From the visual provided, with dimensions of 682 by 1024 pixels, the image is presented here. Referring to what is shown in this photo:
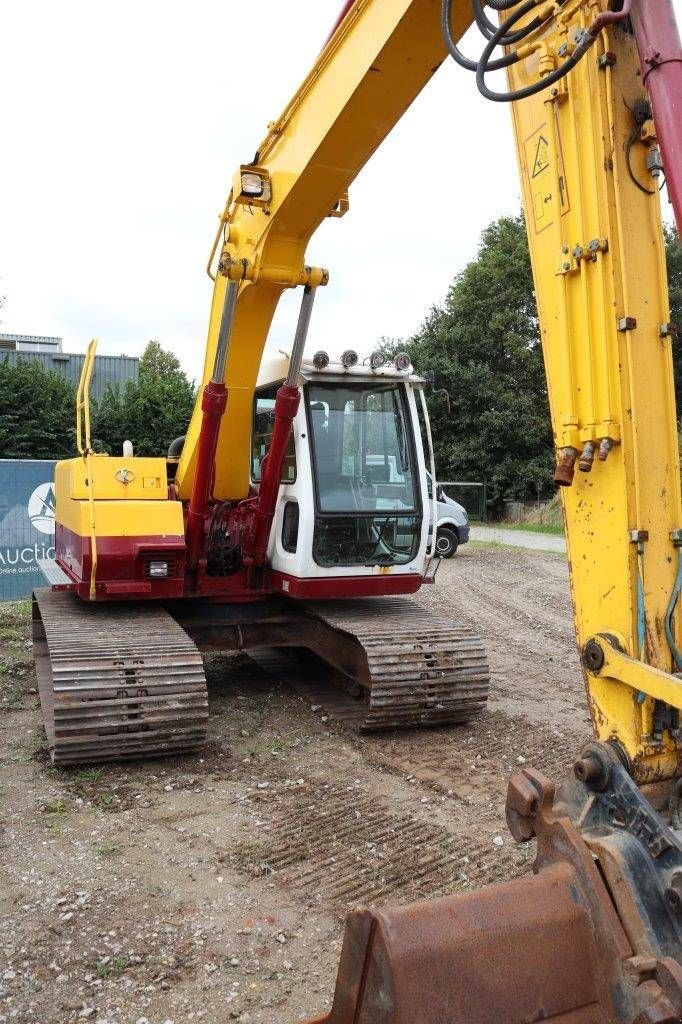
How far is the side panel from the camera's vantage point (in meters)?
2.43

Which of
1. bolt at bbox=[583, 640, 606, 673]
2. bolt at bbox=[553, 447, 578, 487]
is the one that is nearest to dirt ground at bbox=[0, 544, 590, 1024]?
bolt at bbox=[583, 640, 606, 673]

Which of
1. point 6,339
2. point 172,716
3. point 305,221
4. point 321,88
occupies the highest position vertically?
point 6,339

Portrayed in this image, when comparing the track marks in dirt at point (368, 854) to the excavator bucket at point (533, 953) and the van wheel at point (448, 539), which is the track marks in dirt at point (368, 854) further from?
the van wheel at point (448, 539)

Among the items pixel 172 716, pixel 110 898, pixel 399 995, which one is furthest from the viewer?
pixel 172 716

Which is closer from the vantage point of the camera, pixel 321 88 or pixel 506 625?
pixel 321 88

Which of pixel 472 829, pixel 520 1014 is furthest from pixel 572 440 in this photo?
pixel 472 829

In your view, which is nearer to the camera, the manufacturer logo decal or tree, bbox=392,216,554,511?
the manufacturer logo decal

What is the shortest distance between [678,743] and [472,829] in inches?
78.0

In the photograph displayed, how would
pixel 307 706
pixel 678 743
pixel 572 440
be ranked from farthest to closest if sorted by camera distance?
pixel 307 706
pixel 572 440
pixel 678 743

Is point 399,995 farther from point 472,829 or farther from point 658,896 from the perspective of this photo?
point 472,829

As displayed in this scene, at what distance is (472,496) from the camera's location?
82.2ft

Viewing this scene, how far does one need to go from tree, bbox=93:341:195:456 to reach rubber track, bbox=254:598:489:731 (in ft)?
50.7

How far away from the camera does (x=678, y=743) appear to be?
237 centimetres

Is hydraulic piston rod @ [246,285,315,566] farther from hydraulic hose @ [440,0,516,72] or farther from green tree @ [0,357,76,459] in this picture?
green tree @ [0,357,76,459]
